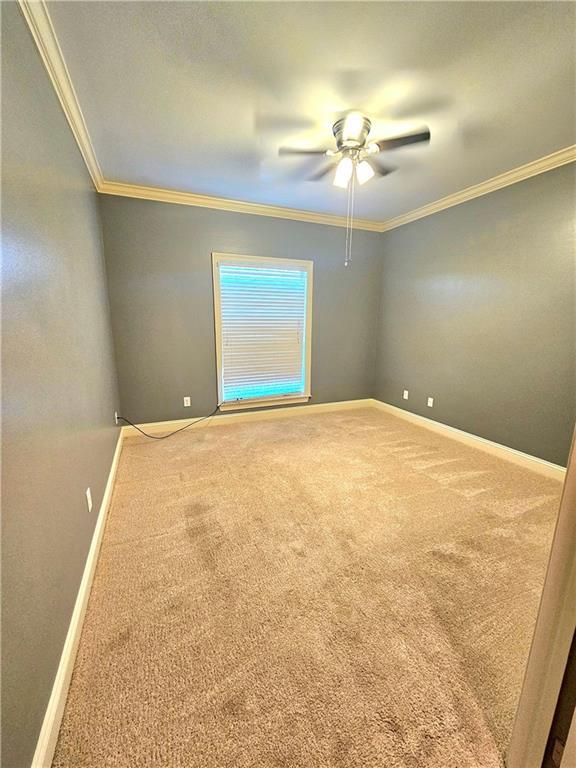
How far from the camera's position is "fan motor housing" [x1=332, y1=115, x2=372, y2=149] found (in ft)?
6.54

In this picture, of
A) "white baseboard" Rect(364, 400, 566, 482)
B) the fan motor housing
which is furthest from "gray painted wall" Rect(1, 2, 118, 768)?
"white baseboard" Rect(364, 400, 566, 482)

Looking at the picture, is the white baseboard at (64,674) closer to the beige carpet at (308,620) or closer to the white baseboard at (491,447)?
the beige carpet at (308,620)

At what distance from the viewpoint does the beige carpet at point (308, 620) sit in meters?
1.00

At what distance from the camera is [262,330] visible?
154 inches

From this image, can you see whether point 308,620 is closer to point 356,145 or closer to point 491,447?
point 491,447

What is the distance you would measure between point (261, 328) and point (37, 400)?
2943mm

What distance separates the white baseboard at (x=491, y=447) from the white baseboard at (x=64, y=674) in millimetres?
3280

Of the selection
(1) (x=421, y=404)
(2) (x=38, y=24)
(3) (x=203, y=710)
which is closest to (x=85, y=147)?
(2) (x=38, y=24)

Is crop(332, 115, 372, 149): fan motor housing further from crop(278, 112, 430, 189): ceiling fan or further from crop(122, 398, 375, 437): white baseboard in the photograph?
crop(122, 398, 375, 437): white baseboard

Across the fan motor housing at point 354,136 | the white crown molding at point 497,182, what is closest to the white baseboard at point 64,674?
the fan motor housing at point 354,136

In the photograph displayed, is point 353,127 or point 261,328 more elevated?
point 353,127

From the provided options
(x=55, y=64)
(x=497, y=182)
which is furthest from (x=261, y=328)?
(x=497, y=182)

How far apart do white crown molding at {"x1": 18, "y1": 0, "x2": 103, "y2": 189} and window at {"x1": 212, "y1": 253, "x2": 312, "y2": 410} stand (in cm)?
158

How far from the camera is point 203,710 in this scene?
1.06 metres
